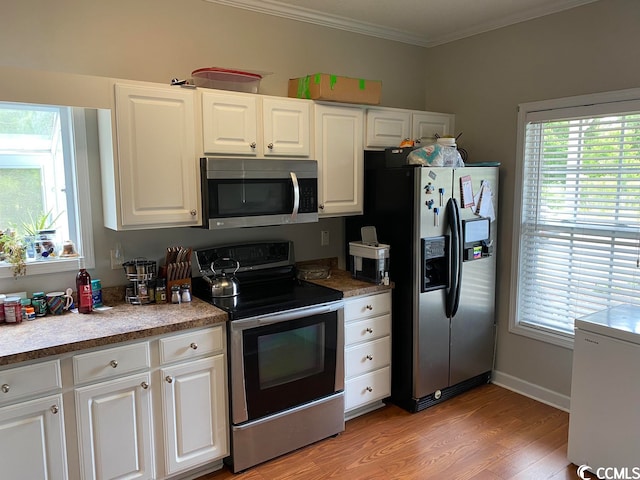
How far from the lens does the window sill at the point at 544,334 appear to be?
3248 millimetres

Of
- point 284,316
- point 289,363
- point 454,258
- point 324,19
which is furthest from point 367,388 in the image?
point 324,19

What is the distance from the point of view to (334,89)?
2.94 metres

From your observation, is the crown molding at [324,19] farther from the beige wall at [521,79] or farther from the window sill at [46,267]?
the window sill at [46,267]

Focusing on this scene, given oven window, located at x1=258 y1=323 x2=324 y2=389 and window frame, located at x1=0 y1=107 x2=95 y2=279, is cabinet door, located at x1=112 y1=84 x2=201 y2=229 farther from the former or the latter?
oven window, located at x1=258 y1=323 x2=324 y2=389

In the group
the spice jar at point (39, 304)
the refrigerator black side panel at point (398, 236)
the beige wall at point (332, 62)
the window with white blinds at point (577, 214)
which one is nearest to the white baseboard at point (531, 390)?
the beige wall at point (332, 62)

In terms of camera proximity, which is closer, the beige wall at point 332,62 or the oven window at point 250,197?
the beige wall at point 332,62

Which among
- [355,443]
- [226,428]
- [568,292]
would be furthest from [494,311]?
[226,428]

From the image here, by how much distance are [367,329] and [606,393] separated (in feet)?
4.31

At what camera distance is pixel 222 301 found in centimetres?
266

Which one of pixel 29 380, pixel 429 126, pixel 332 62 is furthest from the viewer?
pixel 429 126

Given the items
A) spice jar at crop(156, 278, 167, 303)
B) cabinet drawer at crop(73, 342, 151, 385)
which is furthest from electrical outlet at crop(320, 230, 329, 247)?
cabinet drawer at crop(73, 342, 151, 385)

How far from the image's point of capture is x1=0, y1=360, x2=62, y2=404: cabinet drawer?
1.93m

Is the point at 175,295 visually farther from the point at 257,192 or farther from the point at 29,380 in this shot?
the point at 29,380

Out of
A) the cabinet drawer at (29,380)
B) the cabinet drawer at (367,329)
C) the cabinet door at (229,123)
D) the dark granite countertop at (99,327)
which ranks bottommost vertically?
the cabinet drawer at (367,329)
